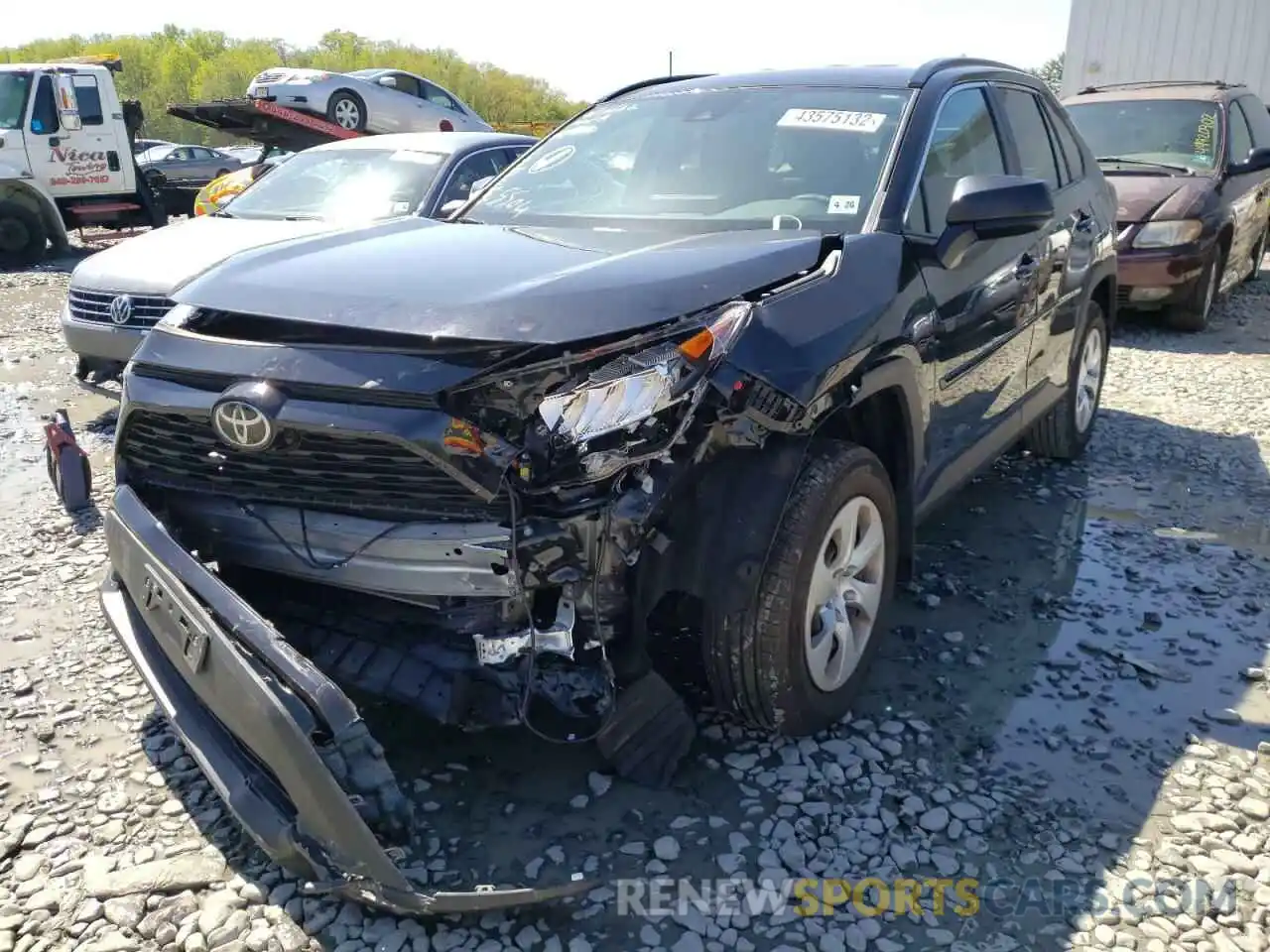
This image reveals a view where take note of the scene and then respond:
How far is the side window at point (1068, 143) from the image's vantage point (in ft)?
15.7

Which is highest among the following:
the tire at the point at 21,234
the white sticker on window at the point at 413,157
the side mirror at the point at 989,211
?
the side mirror at the point at 989,211

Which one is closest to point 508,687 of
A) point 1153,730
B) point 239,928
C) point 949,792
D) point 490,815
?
point 490,815

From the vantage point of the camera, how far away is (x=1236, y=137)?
899 cm

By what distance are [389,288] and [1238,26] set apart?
1376 cm

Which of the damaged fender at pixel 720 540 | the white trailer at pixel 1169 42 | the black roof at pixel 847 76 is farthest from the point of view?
the white trailer at pixel 1169 42

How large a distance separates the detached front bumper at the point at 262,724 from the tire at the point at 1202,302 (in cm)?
795

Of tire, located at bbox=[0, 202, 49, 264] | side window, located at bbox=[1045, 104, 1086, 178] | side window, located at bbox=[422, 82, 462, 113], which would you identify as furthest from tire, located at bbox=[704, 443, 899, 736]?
side window, located at bbox=[422, 82, 462, 113]

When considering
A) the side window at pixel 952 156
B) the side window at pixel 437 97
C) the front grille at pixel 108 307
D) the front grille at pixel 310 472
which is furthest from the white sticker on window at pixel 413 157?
the side window at pixel 437 97

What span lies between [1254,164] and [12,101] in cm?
1392

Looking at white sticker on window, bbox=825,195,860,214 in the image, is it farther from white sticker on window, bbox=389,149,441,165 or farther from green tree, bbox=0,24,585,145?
green tree, bbox=0,24,585,145

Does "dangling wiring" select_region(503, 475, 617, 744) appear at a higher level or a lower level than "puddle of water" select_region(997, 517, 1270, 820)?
higher

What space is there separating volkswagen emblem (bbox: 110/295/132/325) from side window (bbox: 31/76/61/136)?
967 centimetres

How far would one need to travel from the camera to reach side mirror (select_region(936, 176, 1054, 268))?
313 centimetres

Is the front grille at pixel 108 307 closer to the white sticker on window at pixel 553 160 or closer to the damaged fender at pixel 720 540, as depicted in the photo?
the white sticker on window at pixel 553 160
